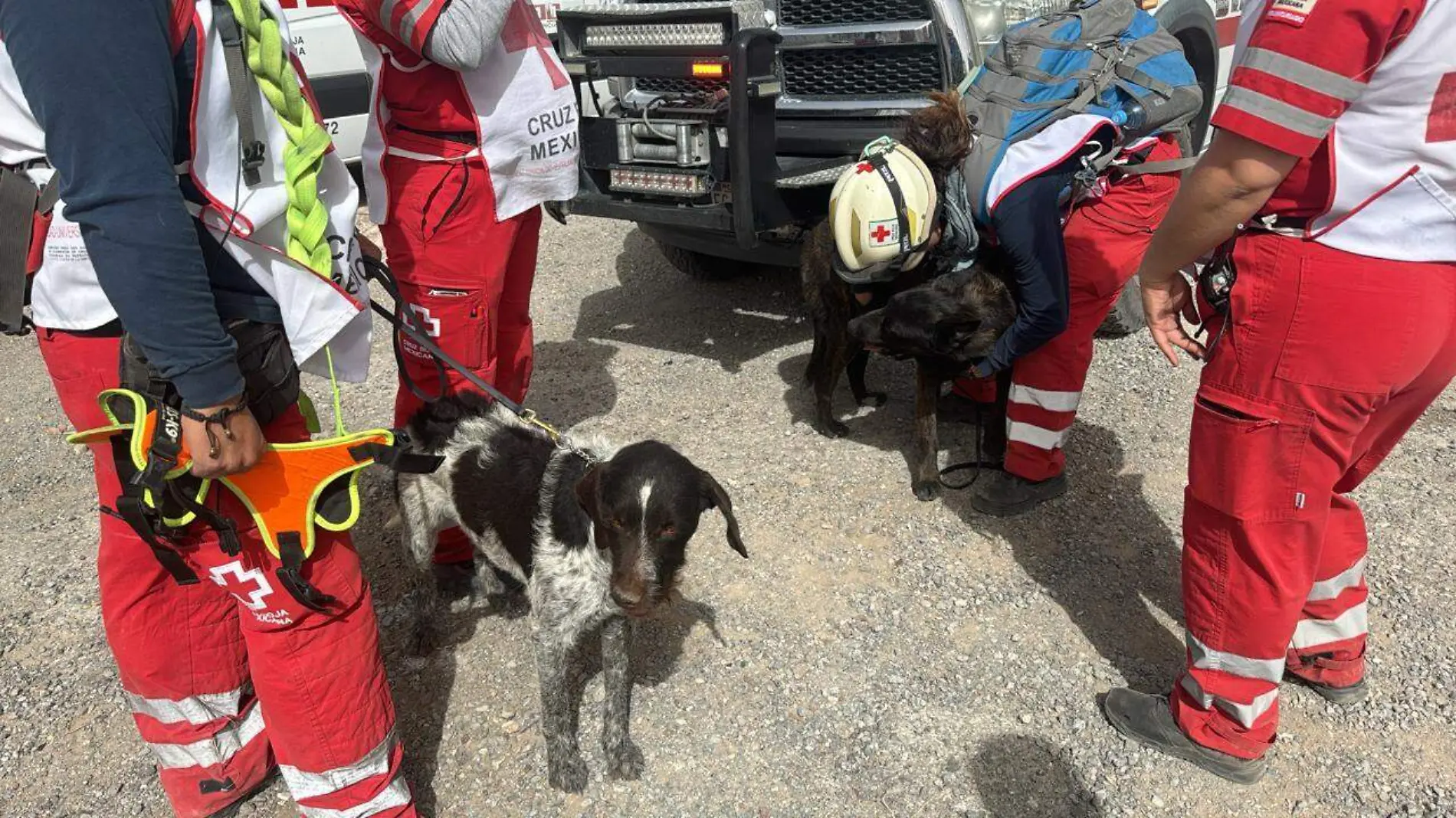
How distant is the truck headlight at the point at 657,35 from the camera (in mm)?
4332

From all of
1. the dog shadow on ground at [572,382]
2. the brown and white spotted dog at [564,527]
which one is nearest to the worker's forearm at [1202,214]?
the brown and white spotted dog at [564,527]

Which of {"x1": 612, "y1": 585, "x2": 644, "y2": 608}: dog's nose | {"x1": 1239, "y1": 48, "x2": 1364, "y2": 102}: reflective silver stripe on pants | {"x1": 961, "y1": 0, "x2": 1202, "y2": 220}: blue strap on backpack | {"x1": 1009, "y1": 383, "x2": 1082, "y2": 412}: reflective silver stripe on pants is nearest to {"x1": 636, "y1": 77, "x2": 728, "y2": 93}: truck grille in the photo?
{"x1": 961, "y1": 0, "x2": 1202, "y2": 220}: blue strap on backpack

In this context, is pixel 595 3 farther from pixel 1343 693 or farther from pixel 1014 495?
pixel 1343 693

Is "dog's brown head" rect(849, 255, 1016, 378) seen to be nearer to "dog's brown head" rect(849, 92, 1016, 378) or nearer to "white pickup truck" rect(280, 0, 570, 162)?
"dog's brown head" rect(849, 92, 1016, 378)

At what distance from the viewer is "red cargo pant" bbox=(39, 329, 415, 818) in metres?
2.00

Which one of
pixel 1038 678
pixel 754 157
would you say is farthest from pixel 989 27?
pixel 1038 678

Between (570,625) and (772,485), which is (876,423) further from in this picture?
(570,625)

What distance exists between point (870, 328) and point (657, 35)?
1.84 metres

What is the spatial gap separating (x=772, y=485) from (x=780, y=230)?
1.50 m

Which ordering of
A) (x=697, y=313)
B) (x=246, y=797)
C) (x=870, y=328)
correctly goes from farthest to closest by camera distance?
1. (x=697, y=313)
2. (x=870, y=328)
3. (x=246, y=797)

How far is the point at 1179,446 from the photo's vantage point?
175 inches

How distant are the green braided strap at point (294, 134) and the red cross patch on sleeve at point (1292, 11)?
6.61 feet

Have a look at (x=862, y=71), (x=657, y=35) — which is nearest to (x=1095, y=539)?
(x=862, y=71)

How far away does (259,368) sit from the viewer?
6.11ft
